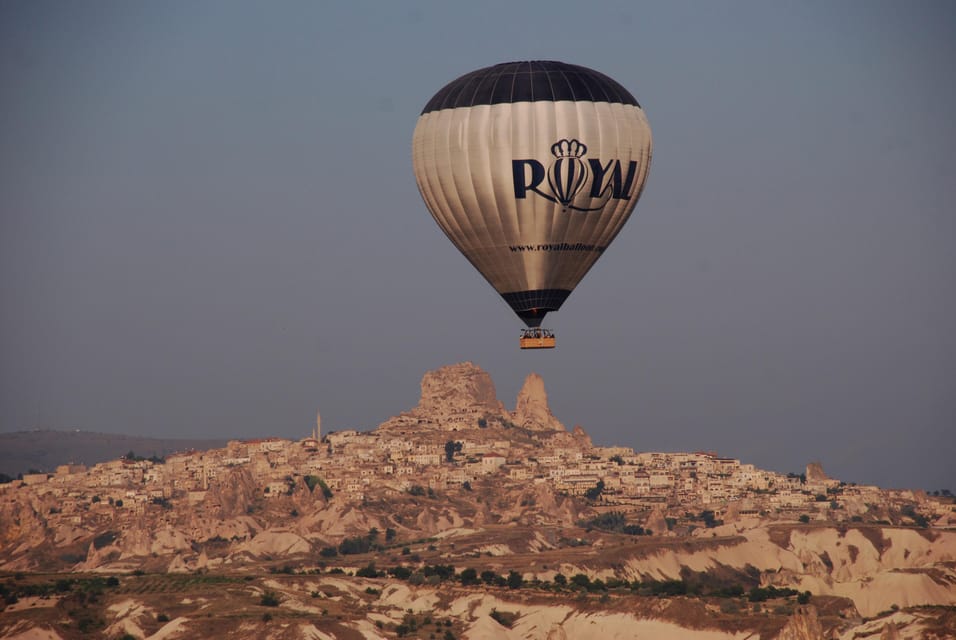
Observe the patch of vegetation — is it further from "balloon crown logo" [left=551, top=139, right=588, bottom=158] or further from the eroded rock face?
"balloon crown logo" [left=551, top=139, right=588, bottom=158]

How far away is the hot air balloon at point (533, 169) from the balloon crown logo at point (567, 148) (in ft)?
0.13

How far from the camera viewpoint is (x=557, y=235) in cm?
7200

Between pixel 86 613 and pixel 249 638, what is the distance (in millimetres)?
20762

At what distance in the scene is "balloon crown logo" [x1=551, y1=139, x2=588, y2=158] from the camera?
70812 mm

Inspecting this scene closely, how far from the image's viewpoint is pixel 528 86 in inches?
2822

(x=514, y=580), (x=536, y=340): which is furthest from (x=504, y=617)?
(x=536, y=340)

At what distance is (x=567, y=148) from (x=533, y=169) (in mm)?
1581

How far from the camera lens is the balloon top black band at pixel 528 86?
7162 cm

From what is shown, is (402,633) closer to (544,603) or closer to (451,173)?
(544,603)

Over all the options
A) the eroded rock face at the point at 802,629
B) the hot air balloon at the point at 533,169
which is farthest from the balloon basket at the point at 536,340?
the eroded rock face at the point at 802,629

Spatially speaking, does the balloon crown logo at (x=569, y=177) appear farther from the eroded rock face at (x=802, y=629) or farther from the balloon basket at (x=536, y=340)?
the eroded rock face at (x=802, y=629)

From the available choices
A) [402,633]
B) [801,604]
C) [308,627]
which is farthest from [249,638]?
[801,604]

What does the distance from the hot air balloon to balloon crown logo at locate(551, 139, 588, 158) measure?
0.04 metres

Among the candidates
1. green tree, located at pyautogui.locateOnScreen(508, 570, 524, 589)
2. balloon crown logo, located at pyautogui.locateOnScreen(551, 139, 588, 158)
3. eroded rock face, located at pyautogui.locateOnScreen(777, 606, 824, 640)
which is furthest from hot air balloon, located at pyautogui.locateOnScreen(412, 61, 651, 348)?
green tree, located at pyautogui.locateOnScreen(508, 570, 524, 589)
